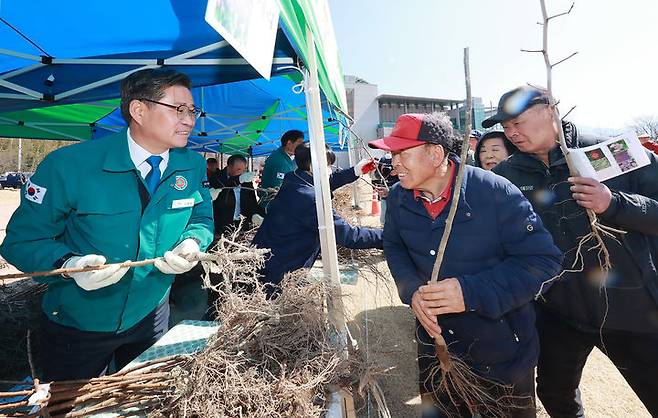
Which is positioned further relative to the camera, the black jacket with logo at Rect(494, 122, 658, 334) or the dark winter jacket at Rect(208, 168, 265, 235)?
the dark winter jacket at Rect(208, 168, 265, 235)

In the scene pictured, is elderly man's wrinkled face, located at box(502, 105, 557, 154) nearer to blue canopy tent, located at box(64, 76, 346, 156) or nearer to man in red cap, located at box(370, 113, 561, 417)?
man in red cap, located at box(370, 113, 561, 417)

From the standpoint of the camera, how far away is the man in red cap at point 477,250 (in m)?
1.34

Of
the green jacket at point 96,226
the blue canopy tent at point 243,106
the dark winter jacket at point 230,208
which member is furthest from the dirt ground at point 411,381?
the dark winter jacket at point 230,208

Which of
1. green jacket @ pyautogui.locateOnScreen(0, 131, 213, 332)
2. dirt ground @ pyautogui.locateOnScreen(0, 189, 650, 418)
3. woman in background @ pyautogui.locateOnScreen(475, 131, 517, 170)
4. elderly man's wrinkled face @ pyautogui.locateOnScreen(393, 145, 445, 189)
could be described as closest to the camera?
green jacket @ pyautogui.locateOnScreen(0, 131, 213, 332)

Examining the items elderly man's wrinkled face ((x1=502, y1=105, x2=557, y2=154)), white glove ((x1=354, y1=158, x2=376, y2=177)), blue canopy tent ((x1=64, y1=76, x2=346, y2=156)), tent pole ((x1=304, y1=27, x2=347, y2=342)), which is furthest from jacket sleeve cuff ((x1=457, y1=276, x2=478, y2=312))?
blue canopy tent ((x1=64, y1=76, x2=346, y2=156))

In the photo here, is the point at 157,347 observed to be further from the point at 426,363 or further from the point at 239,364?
the point at 426,363

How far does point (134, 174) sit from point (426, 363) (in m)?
1.64

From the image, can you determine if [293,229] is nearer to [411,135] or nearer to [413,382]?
[411,135]

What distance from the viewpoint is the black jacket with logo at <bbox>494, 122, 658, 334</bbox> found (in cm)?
151

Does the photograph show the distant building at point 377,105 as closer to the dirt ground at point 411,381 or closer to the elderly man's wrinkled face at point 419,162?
the dirt ground at point 411,381

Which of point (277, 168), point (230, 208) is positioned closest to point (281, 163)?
point (277, 168)

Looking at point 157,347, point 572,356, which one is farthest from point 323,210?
point 572,356

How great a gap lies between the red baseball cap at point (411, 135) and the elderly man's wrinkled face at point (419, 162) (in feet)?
0.12

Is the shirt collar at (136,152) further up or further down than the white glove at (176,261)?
further up
